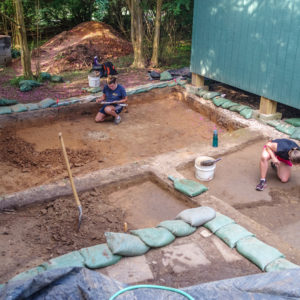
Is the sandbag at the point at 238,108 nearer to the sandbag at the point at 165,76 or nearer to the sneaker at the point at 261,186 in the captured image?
the sandbag at the point at 165,76

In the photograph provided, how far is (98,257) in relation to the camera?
327cm

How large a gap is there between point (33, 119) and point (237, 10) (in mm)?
4686

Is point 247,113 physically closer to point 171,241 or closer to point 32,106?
point 171,241

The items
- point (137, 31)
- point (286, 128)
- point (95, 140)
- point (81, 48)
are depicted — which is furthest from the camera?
point (81, 48)

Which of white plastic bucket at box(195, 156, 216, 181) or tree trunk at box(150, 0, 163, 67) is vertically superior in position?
tree trunk at box(150, 0, 163, 67)

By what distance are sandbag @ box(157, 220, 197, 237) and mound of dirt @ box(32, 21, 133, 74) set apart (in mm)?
8078

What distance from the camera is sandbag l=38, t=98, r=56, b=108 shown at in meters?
7.52

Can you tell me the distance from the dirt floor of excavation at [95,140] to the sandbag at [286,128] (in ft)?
3.82

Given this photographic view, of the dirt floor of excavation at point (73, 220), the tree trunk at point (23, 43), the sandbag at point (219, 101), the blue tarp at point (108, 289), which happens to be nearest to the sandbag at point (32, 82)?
the tree trunk at point (23, 43)

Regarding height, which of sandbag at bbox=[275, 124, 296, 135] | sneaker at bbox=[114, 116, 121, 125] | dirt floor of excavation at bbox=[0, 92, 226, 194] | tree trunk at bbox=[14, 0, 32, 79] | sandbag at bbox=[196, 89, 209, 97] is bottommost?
dirt floor of excavation at bbox=[0, 92, 226, 194]

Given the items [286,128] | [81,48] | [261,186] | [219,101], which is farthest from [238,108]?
[81,48]

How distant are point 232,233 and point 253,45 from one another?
4.47 metres

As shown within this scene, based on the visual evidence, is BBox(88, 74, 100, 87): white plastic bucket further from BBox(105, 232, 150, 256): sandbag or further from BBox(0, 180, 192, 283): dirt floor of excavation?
BBox(105, 232, 150, 256): sandbag

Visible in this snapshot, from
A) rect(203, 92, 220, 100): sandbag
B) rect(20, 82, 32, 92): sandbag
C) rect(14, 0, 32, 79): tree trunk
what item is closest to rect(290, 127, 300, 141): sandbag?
rect(203, 92, 220, 100): sandbag
